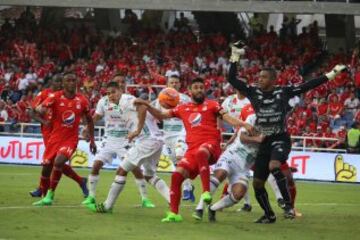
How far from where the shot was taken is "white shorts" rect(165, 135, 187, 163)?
19.6 metres

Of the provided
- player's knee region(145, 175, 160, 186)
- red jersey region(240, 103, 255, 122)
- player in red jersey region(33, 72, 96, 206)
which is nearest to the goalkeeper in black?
red jersey region(240, 103, 255, 122)

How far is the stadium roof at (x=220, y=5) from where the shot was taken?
125 feet

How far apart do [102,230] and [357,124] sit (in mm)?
18825

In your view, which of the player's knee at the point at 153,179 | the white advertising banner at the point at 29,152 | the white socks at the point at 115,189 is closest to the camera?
the white socks at the point at 115,189

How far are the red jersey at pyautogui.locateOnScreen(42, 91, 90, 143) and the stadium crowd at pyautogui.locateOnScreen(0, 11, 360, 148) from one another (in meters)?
15.4

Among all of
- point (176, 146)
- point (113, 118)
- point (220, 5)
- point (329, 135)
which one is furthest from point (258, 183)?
point (220, 5)

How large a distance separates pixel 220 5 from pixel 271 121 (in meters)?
24.7

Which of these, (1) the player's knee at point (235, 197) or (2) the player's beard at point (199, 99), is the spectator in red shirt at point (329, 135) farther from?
(1) the player's knee at point (235, 197)

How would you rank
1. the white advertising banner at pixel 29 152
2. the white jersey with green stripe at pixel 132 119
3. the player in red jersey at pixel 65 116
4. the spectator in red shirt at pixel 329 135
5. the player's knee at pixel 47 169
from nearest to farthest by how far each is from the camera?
the white jersey with green stripe at pixel 132 119, the player in red jersey at pixel 65 116, the player's knee at pixel 47 169, the spectator in red shirt at pixel 329 135, the white advertising banner at pixel 29 152

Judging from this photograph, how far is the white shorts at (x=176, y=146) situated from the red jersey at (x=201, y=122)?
4.35 metres

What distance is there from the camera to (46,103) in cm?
1764

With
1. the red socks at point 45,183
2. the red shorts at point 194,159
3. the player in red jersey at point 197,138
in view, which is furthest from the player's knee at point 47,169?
the red shorts at point 194,159

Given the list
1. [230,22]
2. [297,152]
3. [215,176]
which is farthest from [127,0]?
[215,176]

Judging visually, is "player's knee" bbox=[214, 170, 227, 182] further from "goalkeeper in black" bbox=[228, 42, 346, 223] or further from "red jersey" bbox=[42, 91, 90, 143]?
"red jersey" bbox=[42, 91, 90, 143]
